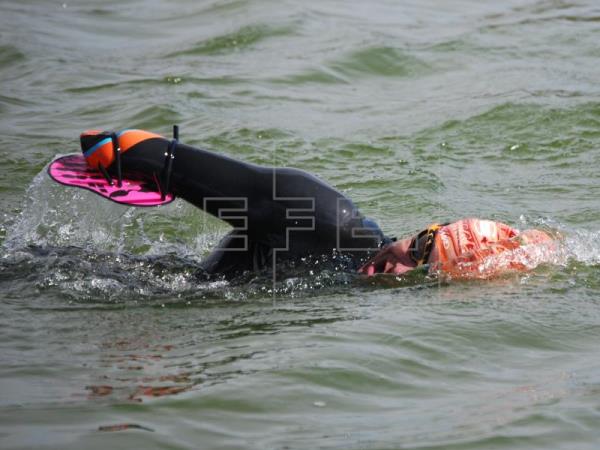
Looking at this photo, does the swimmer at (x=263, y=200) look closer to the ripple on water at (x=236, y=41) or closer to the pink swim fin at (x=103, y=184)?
the pink swim fin at (x=103, y=184)

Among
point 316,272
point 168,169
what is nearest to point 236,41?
point 316,272

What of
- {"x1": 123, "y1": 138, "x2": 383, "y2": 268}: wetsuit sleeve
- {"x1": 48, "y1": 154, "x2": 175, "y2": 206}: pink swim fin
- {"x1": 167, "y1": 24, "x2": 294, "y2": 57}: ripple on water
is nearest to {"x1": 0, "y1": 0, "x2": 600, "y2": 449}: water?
{"x1": 167, "y1": 24, "x2": 294, "y2": 57}: ripple on water

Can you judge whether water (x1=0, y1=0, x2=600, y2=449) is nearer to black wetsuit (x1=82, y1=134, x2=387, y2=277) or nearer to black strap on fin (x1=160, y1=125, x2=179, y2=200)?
black wetsuit (x1=82, y1=134, x2=387, y2=277)

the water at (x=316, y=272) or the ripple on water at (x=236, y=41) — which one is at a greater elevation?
the ripple on water at (x=236, y=41)

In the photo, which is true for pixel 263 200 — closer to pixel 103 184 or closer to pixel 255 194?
A: pixel 255 194

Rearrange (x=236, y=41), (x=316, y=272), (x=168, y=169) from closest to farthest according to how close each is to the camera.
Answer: (x=168, y=169), (x=316, y=272), (x=236, y=41)

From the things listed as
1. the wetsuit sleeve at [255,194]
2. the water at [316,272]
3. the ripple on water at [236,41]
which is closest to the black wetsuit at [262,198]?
the wetsuit sleeve at [255,194]

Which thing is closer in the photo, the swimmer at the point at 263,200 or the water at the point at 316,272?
the water at the point at 316,272

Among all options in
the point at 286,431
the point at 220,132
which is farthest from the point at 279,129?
the point at 286,431

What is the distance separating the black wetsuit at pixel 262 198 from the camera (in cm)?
557

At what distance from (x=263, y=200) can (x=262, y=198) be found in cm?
1

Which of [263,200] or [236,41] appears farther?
[236,41]

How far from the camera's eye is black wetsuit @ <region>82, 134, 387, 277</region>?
18.3ft

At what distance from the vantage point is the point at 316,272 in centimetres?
590
